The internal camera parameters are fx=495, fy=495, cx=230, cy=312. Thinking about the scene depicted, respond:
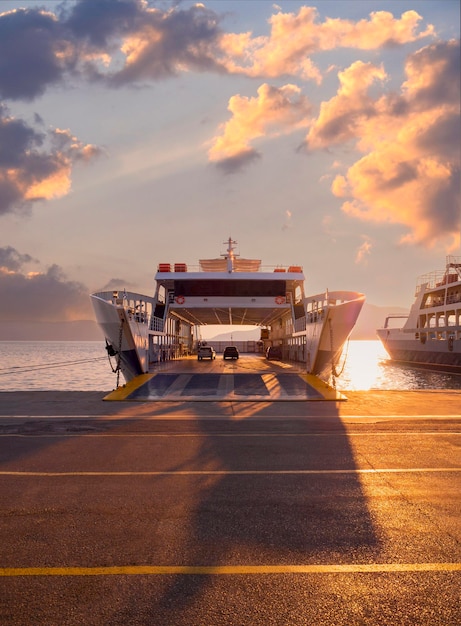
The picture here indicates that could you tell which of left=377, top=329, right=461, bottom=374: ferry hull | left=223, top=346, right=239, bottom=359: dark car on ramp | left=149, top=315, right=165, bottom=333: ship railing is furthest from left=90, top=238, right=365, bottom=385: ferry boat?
left=377, top=329, right=461, bottom=374: ferry hull

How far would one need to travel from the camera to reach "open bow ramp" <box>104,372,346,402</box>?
56.4ft

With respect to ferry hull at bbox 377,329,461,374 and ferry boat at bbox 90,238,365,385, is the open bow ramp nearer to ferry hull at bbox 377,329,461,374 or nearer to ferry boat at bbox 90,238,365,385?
ferry boat at bbox 90,238,365,385

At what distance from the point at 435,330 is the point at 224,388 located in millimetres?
49797

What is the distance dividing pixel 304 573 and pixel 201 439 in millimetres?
6332

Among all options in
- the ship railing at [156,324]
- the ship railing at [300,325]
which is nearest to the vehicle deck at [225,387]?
the ship railing at [156,324]

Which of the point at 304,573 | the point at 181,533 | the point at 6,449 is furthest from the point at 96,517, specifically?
the point at 6,449

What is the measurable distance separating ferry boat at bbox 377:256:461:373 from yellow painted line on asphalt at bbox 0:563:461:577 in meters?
54.1

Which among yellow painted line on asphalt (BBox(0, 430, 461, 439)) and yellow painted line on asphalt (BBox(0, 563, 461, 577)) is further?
yellow painted line on asphalt (BBox(0, 430, 461, 439))

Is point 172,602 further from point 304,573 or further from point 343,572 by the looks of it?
point 343,572

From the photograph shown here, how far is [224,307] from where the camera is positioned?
3222cm

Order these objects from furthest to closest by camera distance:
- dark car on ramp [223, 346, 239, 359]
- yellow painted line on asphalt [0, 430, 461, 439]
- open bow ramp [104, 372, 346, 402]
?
dark car on ramp [223, 346, 239, 359] → open bow ramp [104, 372, 346, 402] → yellow painted line on asphalt [0, 430, 461, 439]

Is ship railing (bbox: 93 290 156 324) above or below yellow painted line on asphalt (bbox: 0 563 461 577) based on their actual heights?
above

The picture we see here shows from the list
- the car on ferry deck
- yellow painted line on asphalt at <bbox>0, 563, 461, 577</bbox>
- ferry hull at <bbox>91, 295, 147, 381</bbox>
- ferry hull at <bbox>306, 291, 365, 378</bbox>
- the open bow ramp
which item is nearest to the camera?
yellow painted line on asphalt at <bbox>0, 563, 461, 577</bbox>

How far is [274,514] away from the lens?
19.2ft
